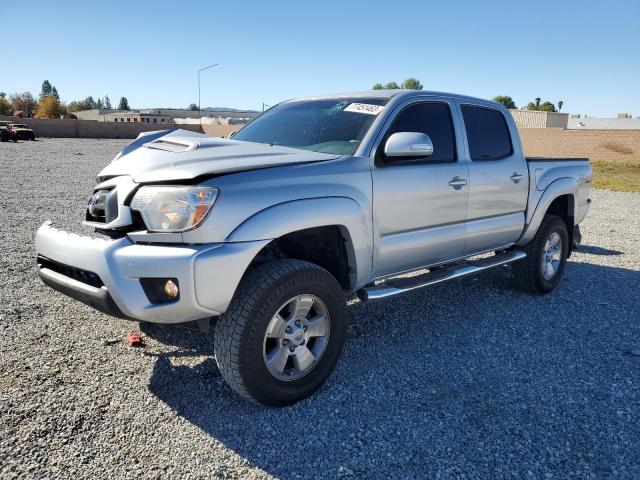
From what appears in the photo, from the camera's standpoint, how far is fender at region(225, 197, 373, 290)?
2.87 m

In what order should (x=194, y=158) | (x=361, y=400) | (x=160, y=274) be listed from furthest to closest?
(x=361, y=400) < (x=194, y=158) < (x=160, y=274)

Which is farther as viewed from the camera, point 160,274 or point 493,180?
point 493,180

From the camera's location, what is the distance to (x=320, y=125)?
13.1 feet

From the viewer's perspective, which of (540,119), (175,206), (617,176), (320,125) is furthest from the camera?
(540,119)

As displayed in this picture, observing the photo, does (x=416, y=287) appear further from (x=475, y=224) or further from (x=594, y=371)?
(x=594, y=371)

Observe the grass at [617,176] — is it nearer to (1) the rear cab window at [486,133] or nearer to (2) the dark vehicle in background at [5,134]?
(1) the rear cab window at [486,133]

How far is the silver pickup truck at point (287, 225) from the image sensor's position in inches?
108

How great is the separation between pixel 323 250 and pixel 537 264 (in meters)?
2.78

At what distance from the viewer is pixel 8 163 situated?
1942 centimetres

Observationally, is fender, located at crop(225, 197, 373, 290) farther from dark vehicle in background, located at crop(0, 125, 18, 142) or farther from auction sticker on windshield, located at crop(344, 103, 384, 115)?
dark vehicle in background, located at crop(0, 125, 18, 142)

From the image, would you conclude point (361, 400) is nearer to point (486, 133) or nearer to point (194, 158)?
point (194, 158)

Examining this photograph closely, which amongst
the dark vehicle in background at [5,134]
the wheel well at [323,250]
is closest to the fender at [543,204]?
the wheel well at [323,250]

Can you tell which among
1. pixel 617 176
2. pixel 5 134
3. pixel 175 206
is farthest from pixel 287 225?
pixel 5 134

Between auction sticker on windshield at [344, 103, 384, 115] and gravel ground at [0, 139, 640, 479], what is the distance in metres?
1.80
